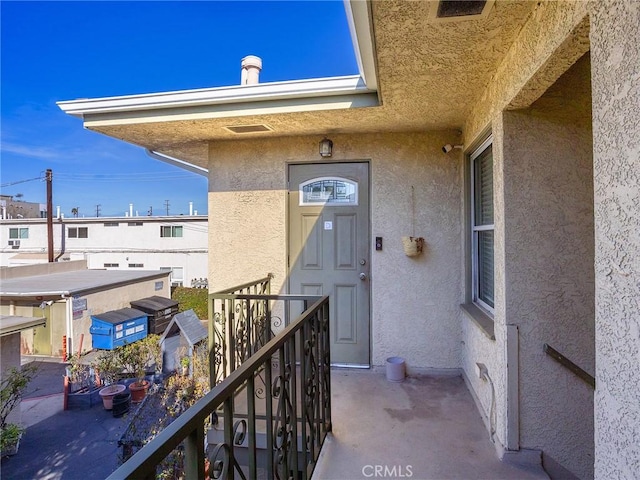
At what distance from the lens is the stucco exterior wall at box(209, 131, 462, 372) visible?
365 centimetres

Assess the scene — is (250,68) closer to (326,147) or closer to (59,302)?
(326,147)

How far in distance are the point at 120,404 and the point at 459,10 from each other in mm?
10198

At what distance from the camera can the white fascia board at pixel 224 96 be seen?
2877 millimetres

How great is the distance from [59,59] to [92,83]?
16.2ft

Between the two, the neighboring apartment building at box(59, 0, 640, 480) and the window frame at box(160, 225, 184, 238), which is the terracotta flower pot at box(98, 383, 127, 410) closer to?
the neighboring apartment building at box(59, 0, 640, 480)

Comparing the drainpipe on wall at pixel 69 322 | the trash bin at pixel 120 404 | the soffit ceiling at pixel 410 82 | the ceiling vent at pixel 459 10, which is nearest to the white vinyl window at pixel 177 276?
the drainpipe on wall at pixel 69 322

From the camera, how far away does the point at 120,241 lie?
1983cm

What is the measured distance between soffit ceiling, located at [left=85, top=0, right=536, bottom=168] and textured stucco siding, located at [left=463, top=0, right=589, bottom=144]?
0.08 m

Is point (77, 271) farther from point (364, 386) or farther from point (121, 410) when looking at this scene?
point (364, 386)

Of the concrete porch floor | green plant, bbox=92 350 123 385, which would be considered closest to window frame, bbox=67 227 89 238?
green plant, bbox=92 350 123 385

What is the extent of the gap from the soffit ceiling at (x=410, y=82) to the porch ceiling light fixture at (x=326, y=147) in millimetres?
164

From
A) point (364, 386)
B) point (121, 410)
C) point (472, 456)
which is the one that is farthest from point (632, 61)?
point (121, 410)

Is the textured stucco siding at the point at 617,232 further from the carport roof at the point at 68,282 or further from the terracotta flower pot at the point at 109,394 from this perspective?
the carport roof at the point at 68,282

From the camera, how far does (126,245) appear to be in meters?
19.8
